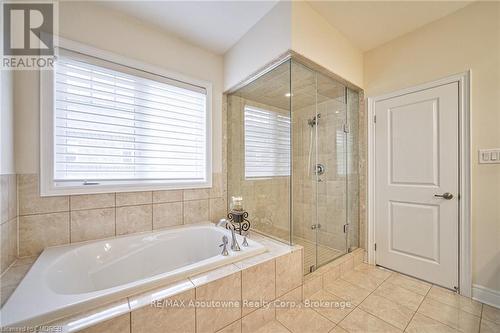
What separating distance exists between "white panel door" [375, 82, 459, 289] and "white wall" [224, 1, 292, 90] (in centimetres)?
135

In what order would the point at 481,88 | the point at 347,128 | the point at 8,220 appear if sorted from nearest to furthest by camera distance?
the point at 8,220 < the point at 481,88 < the point at 347,128

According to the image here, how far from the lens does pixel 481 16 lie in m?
1.62

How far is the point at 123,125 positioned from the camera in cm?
182

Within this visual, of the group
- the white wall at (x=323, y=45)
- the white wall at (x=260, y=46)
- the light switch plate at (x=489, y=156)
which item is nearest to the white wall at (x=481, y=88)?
the light switch plate at (x=489, y=156)

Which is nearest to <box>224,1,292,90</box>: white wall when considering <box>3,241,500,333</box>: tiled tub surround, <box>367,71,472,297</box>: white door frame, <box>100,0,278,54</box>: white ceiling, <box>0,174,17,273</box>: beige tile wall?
<box>100,0,278,54</box>: white ceiling

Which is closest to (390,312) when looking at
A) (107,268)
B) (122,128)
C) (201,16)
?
(107,268)

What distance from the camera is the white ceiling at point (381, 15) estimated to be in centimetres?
168

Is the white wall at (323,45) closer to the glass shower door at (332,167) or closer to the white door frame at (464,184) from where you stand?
the glass shower door at (332,167)

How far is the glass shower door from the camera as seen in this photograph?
7.42ft

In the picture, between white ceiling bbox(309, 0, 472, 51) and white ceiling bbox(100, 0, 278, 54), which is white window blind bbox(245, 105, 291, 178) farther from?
white ceiling bbox(309, 0, 472, 51)

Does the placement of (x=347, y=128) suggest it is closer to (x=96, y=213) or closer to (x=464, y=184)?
(x=464, y=184)

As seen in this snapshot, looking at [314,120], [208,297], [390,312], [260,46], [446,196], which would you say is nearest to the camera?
[208,297]

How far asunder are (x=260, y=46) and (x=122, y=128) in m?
1.49

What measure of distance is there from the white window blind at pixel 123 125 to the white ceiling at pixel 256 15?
51 cm
